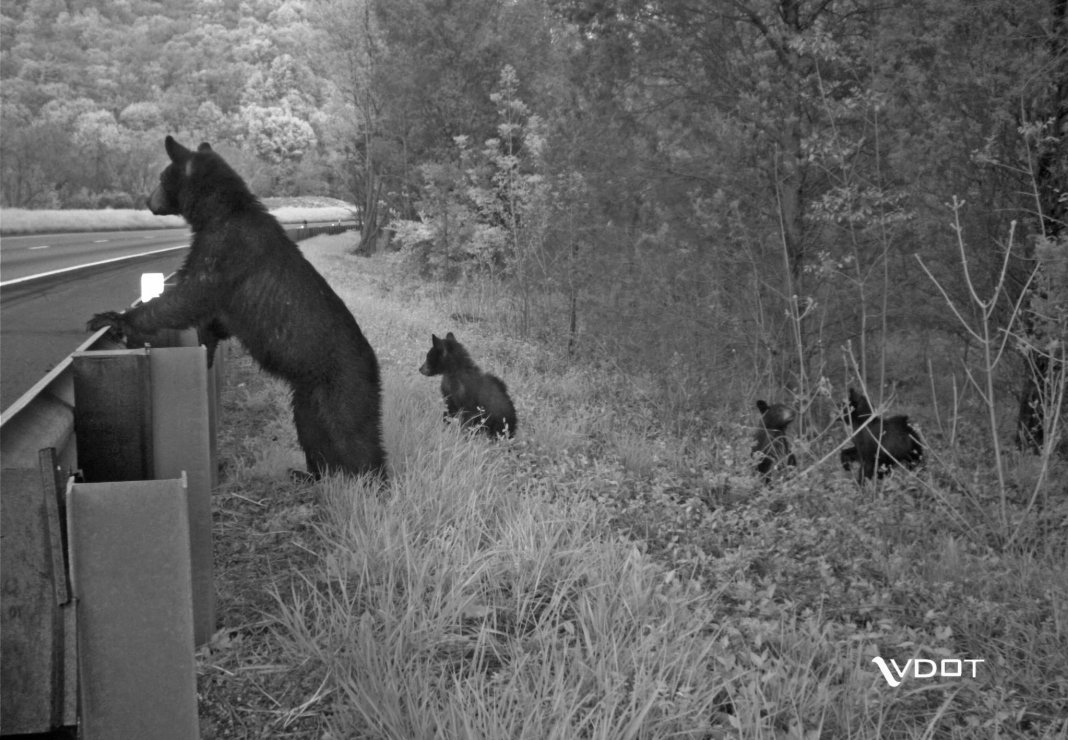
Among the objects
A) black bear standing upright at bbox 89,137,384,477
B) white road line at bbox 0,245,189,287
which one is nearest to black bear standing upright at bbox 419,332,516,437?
black bear standing upright at bbox 89,137,384,477

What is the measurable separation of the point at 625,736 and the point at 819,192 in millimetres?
10867

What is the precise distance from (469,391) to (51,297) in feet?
32.7

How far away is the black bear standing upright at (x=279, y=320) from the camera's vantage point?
522cm

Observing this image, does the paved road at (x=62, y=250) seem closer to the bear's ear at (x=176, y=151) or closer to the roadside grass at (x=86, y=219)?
the roadside grass at (x=86, y=219)

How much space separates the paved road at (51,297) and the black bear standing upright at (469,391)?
3337mm

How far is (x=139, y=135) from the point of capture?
138 feet

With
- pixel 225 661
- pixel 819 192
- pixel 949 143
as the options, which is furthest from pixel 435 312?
pixel 225 661

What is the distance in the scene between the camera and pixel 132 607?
2109mm

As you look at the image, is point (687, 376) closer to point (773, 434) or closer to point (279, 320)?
point (773, 434)

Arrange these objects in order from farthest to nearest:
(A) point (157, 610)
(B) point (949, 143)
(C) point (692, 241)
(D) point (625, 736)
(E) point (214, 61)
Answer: (E) point (214, 61), (C) point (692, 241), (B) point (949, 143), (D) point (625, 736), (A) point (157, 610)

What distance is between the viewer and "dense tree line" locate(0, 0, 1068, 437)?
993cm

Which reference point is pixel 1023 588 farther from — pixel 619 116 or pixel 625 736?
pixel 619 116

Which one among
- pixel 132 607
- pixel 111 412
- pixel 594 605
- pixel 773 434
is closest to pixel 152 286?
pixel 111 412

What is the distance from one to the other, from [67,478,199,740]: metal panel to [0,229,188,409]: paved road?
608cm
